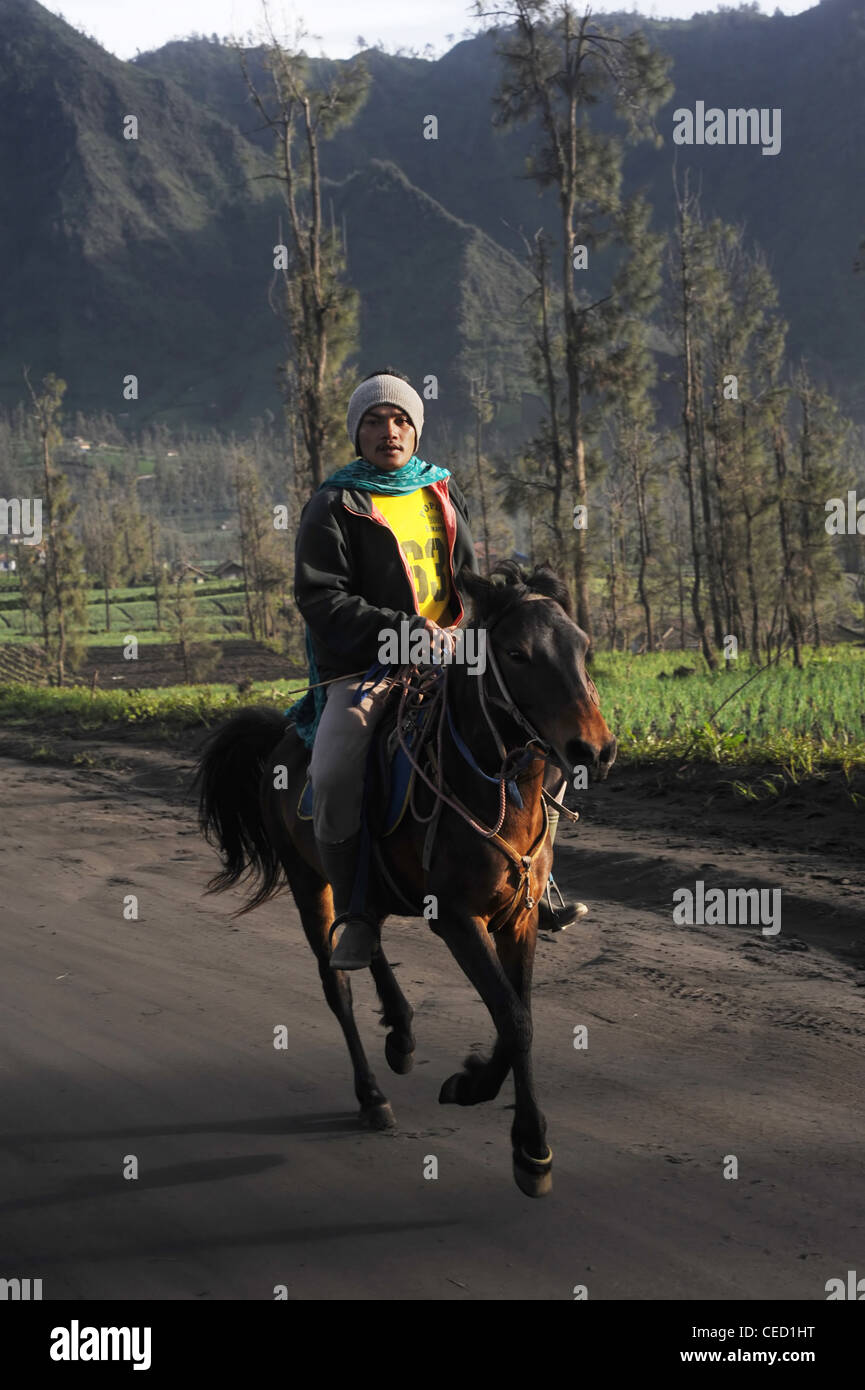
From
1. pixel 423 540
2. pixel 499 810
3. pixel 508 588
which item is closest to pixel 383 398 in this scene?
pixel 423 540

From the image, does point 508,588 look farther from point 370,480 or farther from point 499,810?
point 370,480

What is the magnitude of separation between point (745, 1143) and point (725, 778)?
670 cm

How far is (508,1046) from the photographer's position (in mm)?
4141

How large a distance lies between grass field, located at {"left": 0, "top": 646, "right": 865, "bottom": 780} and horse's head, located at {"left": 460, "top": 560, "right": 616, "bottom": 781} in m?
2.34

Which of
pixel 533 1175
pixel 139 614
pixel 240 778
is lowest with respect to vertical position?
pixel 139 614

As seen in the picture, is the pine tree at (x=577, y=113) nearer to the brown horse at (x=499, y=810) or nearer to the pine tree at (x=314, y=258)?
the pine tree at (x=314, y=258)

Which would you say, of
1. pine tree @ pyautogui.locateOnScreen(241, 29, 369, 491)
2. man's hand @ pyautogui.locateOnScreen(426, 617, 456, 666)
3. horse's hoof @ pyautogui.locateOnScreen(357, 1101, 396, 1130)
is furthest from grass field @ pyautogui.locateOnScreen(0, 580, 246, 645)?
man's hand @ pyautogui.locateOnScreen(426, 617, 456, 666)

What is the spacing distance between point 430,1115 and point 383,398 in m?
2.93

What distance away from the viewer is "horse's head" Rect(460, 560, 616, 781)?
3787 millimetres

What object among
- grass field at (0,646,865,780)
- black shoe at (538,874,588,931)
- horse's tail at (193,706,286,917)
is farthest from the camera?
grass field at (0,646,865,780)

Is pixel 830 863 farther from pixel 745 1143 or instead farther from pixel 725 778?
pixel 745 1143

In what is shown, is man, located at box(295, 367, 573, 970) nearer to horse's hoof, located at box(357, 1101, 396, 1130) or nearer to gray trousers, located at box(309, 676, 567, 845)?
gray trousers, located at box(309, 676, 567, 845)

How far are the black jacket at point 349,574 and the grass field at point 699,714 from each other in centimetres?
145

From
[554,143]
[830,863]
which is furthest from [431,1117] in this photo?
[554,143]
